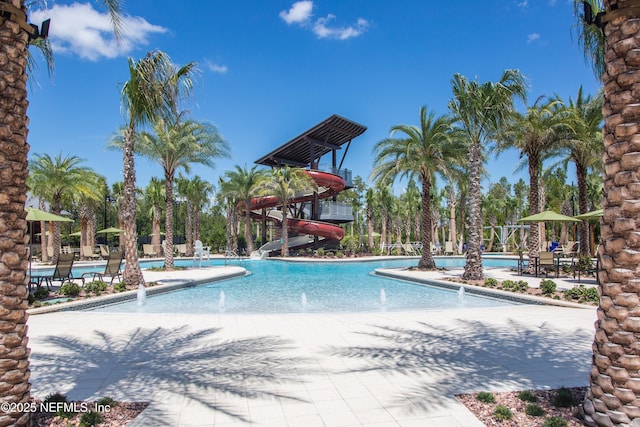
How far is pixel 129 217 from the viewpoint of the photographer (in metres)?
13.8

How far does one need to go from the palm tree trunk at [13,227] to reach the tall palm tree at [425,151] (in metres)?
17.0

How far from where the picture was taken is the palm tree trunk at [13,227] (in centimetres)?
331

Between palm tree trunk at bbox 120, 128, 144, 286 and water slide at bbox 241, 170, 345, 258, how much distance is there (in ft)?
70.5

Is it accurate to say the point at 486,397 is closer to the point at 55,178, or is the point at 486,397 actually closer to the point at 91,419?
the point at 91,419

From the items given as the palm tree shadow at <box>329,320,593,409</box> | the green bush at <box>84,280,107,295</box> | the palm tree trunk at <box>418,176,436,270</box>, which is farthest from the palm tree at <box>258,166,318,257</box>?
the palm tree shadow at <box>329,320,593,409</box>

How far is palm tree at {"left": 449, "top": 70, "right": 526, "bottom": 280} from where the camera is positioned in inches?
563

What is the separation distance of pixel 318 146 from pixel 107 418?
126 ft

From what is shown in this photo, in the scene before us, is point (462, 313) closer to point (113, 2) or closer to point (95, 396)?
point (95, 396)

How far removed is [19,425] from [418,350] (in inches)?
186

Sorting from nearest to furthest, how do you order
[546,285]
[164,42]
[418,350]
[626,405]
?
[626,405], [418,350], [546,285], [164,42]

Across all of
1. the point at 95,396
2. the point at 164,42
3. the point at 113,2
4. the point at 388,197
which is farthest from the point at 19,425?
the point at 388,197

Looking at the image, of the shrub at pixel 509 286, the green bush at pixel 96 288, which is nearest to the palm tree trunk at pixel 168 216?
the green bush at pixel 96 288

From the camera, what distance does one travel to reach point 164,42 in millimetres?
12312

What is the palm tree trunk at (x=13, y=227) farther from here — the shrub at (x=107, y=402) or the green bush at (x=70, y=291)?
the green bush at (x=70, y=291)
